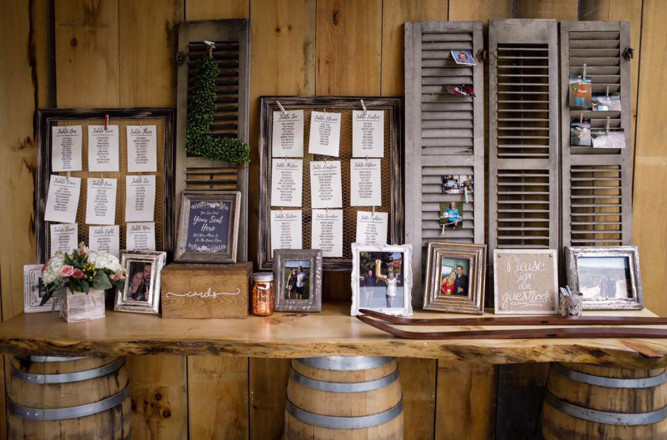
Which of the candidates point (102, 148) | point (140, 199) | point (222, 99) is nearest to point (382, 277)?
point (222, 99)

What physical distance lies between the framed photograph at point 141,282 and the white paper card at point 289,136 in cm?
68

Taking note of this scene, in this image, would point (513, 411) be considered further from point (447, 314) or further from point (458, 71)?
point (458, 71)

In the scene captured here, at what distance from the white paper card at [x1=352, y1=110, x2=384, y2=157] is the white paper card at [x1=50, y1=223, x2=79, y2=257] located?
4.33 ft

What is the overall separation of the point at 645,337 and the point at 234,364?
1655mm

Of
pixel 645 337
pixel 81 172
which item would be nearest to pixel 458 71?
pixel 645 337

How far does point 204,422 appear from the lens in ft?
7.03

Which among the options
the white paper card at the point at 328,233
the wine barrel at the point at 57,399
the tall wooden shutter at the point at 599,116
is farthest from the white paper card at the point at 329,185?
the wine barrel at the point at 57,399

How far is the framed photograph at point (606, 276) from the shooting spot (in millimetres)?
1866

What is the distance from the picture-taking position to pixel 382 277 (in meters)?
1.86

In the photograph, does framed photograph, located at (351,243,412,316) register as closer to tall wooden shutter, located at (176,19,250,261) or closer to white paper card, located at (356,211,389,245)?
white paper card, located at (356,211,389,245)

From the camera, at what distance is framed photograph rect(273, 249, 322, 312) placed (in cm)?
188

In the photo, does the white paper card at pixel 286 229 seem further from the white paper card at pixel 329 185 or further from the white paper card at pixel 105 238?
the white paper card at pixel 105 238

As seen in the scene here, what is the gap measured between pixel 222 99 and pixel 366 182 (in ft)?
2.38

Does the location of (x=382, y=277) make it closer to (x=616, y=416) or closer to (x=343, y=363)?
(x=343, y=363)
